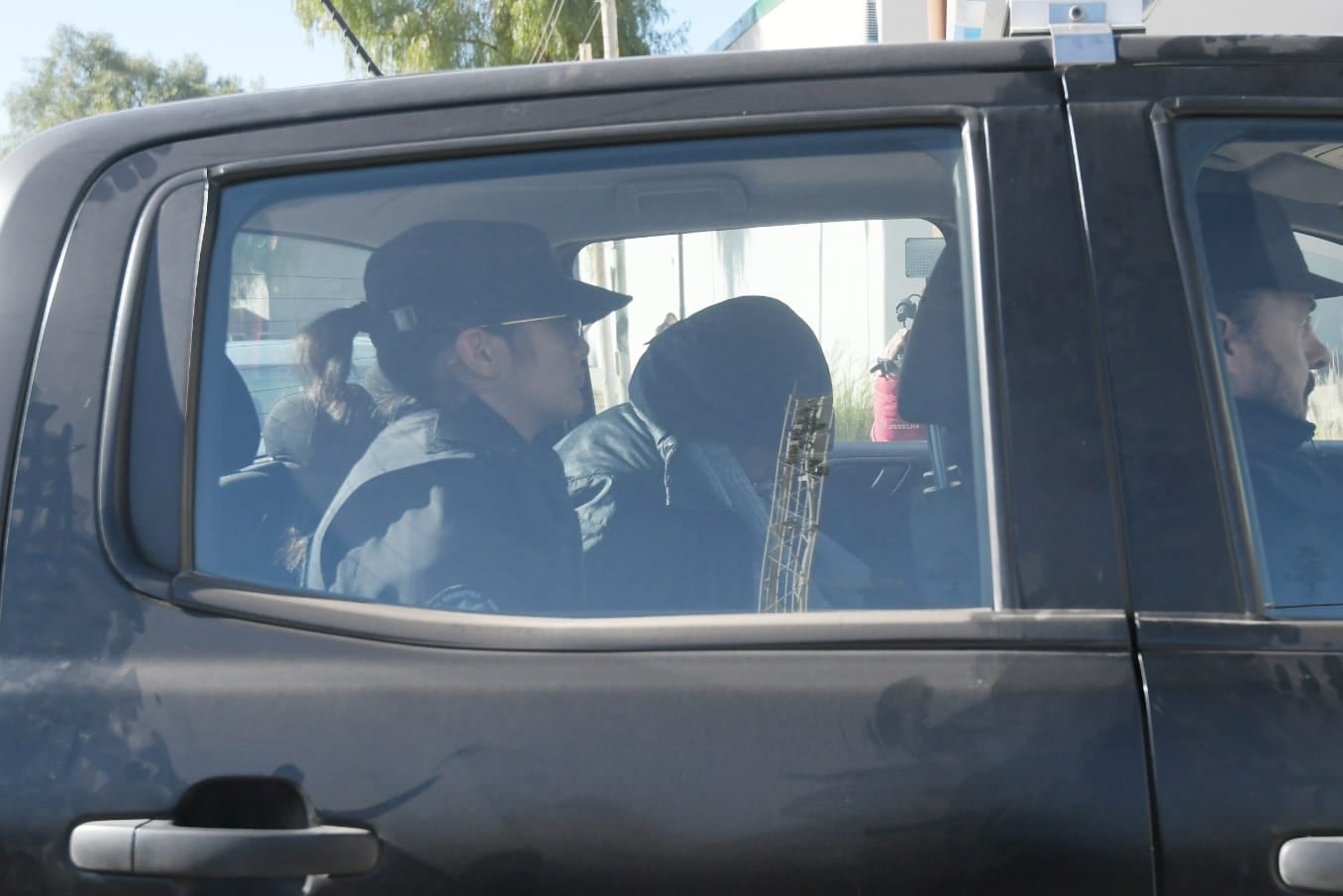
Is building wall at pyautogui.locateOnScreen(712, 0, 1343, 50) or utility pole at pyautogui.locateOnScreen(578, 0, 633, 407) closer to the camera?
utility pole at pyautogui.locateOnScreen(578, 0, 633, 407)

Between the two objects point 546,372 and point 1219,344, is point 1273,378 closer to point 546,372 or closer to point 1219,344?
point 1219,344

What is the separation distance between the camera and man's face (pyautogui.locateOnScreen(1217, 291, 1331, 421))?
1.43 meters

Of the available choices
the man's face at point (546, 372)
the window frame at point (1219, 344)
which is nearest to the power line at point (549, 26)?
the man's face at point (546, 372)

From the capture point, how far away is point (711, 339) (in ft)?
5.34

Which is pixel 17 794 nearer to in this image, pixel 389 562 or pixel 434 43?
pixel 389 562

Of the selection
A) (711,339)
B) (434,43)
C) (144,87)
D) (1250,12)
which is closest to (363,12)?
(434,43)

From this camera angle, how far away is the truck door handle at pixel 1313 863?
1.21 metres

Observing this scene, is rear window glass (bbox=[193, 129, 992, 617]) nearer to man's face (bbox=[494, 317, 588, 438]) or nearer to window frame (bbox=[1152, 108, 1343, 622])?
man's face (bbox=[494, 317, 588, 438])

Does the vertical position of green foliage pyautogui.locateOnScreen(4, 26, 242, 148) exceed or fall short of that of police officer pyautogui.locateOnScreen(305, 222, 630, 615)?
it exceeds it

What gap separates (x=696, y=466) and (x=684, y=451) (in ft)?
0.10

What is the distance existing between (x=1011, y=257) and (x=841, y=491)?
32 centimetres

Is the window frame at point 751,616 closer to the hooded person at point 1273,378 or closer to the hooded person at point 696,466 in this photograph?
the hooded person at point 696,466

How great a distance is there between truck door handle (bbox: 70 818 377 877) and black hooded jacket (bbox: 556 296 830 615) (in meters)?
0.34

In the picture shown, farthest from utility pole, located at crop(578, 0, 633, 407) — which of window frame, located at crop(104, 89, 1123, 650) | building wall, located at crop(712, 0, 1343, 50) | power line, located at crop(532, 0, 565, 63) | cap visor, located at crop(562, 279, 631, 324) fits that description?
power line, located at crop(532, 0, 565, 63)
